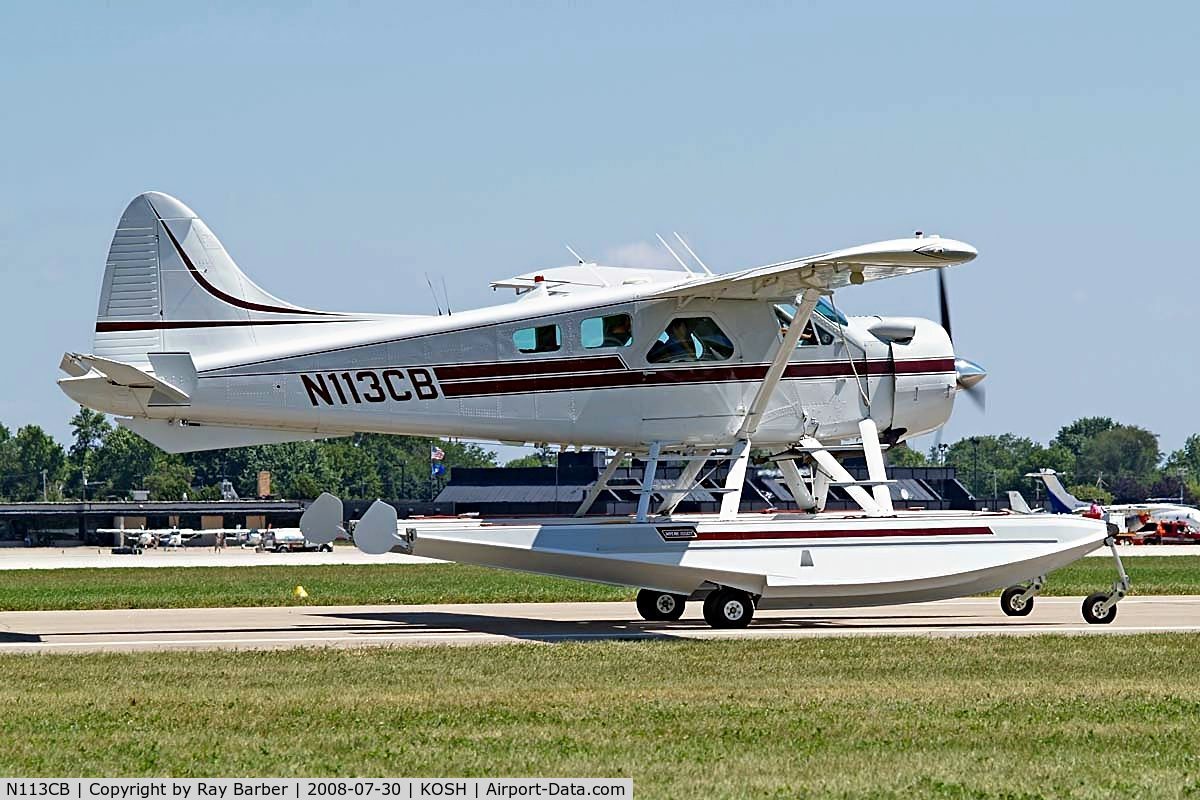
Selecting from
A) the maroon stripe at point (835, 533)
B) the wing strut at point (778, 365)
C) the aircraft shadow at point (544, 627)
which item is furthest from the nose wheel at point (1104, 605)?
the wing strut at point (778, 365)

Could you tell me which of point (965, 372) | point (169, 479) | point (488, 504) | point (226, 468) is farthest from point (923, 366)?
point (226, 468)

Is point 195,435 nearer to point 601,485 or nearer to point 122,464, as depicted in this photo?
point 601,485

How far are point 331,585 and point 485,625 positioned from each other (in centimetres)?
1688

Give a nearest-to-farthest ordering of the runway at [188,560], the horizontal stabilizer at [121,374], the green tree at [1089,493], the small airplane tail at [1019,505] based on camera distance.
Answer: the horizontal stabilizer at [121,374] → the small airplane tail at [1019,505] → the runway at [188,560] → the green tree at [1089,493]

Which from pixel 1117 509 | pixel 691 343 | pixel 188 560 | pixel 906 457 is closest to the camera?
pixel 691 343

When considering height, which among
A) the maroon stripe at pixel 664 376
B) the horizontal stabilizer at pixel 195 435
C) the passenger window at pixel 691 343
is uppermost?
the passenger window at pixel 691 343

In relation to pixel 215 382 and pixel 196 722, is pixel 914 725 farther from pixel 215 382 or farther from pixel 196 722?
pixel 215 382

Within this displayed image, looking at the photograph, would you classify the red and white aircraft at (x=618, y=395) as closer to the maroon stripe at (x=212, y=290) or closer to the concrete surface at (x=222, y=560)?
the maroon stripe at (x=212, y=290)

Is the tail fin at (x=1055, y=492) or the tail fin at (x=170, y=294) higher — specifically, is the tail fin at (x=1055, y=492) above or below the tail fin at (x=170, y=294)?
below

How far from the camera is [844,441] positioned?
23375 mm

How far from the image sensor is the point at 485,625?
22.7 m

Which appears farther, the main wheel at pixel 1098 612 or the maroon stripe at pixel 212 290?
the main wheel at pixel 1098 612

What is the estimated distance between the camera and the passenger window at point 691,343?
71.4 feet

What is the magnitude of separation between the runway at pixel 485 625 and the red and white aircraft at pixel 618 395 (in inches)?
28.1
